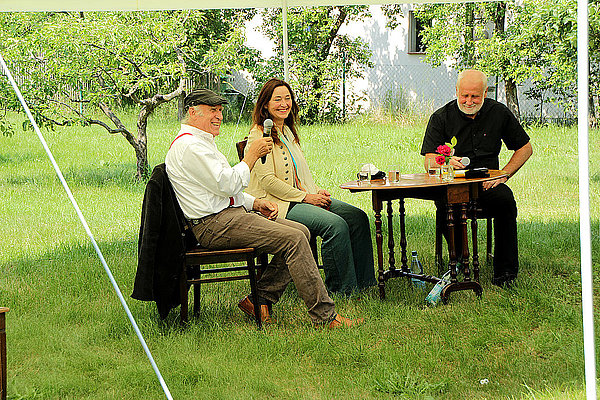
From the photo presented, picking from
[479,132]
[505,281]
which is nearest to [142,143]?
[479,132]

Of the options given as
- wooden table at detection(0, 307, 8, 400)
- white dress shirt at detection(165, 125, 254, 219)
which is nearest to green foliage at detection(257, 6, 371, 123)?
white dress shirt at detection(165, 125, 254, 219)

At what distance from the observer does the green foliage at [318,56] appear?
47.6 feet

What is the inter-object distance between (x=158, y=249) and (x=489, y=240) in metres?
2.53

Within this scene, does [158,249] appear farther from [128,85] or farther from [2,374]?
[128,85]

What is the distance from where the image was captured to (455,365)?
350cm

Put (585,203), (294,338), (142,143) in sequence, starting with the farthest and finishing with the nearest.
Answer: (142,143) → (294,338) → (585,203)

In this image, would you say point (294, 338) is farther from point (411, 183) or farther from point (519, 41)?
point (519, 41)

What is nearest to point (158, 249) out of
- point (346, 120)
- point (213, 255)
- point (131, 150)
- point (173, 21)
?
point (213, 255)

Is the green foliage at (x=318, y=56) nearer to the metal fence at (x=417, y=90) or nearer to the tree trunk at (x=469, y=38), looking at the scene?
the metal fence at (x=417, y=90)

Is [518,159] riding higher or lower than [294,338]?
higher

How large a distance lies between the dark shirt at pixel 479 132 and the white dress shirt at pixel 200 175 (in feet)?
5.09

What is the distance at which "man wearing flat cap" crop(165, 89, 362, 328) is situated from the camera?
3.93 meters

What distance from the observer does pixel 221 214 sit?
4012 mm

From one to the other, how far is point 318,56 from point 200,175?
11.7 meters
